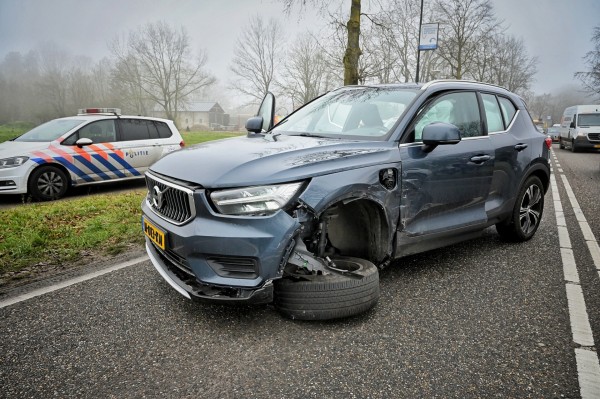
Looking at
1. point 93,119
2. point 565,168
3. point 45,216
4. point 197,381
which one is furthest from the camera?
point 565,168

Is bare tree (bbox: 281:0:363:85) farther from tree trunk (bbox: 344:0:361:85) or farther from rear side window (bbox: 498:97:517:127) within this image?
rear side window (bbox: 498:97:517:127)

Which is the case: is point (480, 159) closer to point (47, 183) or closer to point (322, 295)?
point (322, 295)

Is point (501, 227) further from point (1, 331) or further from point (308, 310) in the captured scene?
point (1, 331)

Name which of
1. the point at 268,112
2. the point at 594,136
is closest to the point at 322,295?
the point at 268,112

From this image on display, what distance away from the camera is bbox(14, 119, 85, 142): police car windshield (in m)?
8.04

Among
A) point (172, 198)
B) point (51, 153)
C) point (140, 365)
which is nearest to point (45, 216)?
point (51, 153)

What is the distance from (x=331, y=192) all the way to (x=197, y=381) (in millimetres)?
1339

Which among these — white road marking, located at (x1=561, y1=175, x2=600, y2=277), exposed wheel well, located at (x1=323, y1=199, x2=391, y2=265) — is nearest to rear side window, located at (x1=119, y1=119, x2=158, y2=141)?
exposed wheel well, located at (x1=323, y1=199, x2=391, y2=265)

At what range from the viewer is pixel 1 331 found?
8.78ft

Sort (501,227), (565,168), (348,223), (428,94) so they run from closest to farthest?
(348,223) → (428,94) → (501,227) → (565,168)

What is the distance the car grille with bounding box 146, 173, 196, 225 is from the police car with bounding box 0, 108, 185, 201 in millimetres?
5595

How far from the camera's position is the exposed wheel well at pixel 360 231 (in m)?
3.06

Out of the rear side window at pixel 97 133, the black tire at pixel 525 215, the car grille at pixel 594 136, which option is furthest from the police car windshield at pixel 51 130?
the car grille at pixel 594 136

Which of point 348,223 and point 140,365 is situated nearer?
point 140,365
